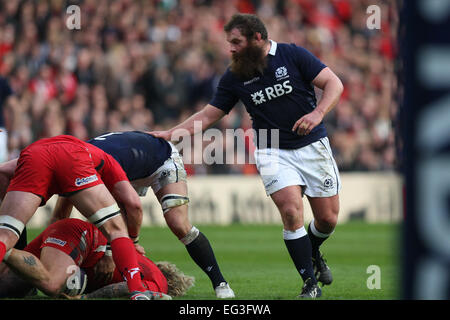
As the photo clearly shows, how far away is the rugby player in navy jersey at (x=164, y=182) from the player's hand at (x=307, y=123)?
111cm

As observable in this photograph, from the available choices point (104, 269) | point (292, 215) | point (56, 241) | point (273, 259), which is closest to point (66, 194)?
point (56, 241)

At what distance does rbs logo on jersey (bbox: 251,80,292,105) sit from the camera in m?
5.89

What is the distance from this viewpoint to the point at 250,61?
590 cm

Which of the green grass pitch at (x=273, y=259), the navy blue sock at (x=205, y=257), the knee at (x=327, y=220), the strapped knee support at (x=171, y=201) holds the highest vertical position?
the strapped knee support at (x=171, y=201)

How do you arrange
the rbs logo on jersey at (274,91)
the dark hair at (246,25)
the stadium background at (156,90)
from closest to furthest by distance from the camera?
1. the dark hair at (246,25)
2. the rbs logo on jersey at (274,91)
3. the stadium background at (156,90)

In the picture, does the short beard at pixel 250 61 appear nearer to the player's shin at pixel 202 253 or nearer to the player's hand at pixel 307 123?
the player's hand at pixel 307 123

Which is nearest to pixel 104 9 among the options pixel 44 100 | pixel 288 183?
pixel 44 100

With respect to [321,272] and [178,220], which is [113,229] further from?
[321,272]

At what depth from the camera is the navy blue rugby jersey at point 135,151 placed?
5.64m

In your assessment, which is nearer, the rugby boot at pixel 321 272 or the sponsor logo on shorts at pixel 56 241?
the sponsor logo on shorts at pixel 56 241

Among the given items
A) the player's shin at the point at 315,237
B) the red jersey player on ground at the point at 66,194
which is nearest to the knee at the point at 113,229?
the red jersey player on ground at the point at 66,194

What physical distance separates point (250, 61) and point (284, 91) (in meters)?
0.38

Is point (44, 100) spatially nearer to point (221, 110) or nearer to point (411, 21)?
point (221, 110)

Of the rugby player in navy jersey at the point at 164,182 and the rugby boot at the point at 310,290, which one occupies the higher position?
the rugby player in navy jersey at the point at 164,182
